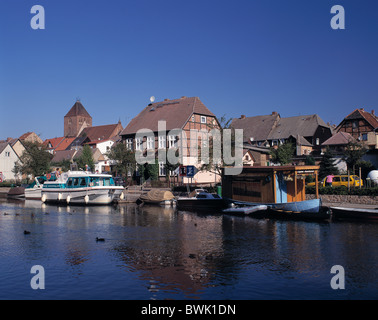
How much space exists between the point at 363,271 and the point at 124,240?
13.9 meters

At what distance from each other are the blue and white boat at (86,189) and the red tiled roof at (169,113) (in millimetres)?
22512

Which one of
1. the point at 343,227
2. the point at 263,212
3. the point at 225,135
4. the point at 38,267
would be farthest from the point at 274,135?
the point at 38,267

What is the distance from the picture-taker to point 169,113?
2837 inches

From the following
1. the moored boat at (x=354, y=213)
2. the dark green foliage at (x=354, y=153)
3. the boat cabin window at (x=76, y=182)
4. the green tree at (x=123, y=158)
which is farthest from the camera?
the green tree at (x=123, y=158)

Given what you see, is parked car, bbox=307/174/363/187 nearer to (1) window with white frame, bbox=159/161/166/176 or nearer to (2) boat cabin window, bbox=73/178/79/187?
(2) boat cabin window, bbox=73/178/79/187

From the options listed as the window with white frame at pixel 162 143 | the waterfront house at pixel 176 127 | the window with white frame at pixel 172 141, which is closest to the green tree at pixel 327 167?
the waterfront house at pixel 176 127

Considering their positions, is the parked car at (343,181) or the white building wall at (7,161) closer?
the parked car at (343,181)

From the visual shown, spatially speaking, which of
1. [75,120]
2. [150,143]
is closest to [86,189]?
[150,143]

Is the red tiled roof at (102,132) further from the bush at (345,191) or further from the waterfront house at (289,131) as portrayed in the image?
the bush at (345,191)

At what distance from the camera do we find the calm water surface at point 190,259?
1502 cm

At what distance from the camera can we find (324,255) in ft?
65.6

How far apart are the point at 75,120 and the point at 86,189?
127695 millimetres

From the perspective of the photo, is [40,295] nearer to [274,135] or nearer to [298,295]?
[298,295]

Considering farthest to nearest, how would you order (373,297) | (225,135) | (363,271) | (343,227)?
(225,135)
(343,227)
(363,271)
(373,297)
